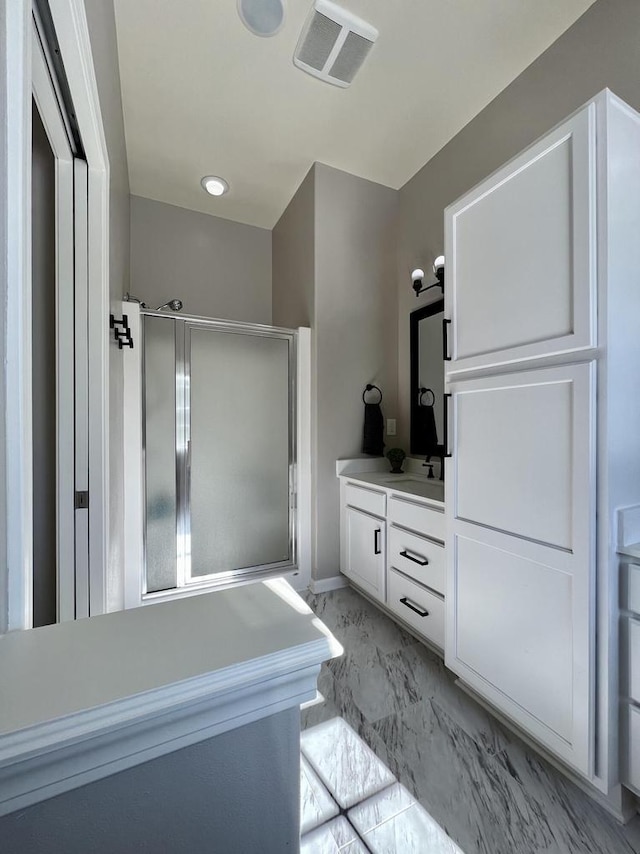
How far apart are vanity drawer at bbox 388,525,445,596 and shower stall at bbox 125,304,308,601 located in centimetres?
79

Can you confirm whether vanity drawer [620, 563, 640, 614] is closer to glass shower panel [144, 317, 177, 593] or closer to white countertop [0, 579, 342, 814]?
white countertop [0, 579, 342, 814]

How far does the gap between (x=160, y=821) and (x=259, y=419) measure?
2.15 metres

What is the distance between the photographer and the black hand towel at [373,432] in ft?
8.69

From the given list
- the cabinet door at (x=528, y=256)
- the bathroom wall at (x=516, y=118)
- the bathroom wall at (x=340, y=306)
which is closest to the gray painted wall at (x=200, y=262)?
the bathroom wall at (x=340, y=306)

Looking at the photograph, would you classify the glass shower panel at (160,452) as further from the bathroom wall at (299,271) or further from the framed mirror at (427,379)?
the framed mirror at (427,379)

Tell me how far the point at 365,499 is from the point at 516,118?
2.19 m

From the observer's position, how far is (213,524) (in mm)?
2371

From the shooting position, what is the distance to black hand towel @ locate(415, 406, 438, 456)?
240cm

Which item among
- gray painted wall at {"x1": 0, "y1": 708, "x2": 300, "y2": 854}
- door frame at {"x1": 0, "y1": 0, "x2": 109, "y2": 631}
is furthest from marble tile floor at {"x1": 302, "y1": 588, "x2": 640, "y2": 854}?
door frame at {"x1": 0, "y1": 0, "x2": 109, "y2": 631}

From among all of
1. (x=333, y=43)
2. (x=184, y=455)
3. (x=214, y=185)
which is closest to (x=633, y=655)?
(x=184, y=455)

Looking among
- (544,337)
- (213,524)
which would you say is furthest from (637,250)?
(213,524)

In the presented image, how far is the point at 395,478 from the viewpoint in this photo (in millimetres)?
2393

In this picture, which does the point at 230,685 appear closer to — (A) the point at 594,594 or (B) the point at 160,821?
(B) the point at 160,821

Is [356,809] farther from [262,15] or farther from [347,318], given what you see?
[262,15]
